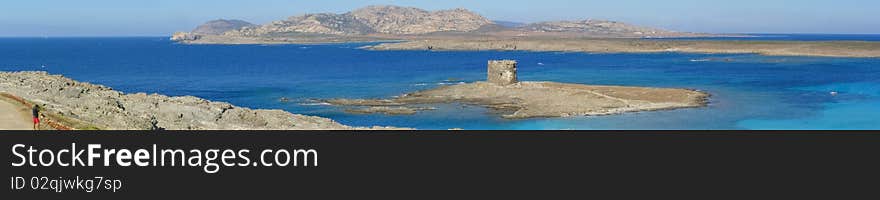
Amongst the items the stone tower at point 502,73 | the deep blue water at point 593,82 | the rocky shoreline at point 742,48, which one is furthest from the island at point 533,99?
the rocky shoreline at point 742,48

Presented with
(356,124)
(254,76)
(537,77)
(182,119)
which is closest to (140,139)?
(182,119)

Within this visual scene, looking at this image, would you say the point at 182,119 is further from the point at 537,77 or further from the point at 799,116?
the point at 537,77

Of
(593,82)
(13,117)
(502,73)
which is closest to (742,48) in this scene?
(593,82)

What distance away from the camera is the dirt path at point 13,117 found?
2246 cm

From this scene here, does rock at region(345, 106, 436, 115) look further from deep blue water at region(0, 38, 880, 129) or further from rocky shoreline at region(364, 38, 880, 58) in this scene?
rocky shoreline at region(364, 38, 880, 58)

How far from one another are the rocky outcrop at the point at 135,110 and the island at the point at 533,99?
15.9m

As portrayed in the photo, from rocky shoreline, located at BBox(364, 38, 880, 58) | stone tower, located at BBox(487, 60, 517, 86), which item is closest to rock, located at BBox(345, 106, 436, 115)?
stone tower, located at BBox(487, 60, 517, 86)

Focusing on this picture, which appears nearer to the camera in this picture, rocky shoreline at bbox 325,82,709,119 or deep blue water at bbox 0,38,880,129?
deep blue water at bbox 0,38,880,129

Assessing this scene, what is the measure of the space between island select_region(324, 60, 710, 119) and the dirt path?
27391 millimetres

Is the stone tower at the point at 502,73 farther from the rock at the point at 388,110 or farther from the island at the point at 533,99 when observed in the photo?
the rock at the point at 388,110

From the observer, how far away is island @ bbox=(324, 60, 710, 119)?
51.7m

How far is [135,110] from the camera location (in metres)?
33.1

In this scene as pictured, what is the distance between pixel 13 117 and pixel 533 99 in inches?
1451

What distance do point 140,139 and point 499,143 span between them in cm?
579
